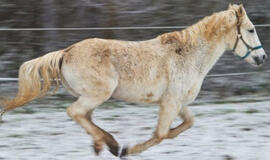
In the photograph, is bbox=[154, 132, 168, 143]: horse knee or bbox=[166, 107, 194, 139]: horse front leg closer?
bbox=[154, 132, 168, 143]: horse knee

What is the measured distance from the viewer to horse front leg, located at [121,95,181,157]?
4.68 metres

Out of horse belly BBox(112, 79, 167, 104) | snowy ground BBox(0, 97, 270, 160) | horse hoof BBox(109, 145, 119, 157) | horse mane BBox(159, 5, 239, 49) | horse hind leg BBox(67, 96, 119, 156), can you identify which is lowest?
snowy ground BBox(0, 97, 270, 160)

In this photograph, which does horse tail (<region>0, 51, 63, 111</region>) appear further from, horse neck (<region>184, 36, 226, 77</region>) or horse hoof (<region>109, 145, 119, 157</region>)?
horse neck (<region>184, 36, 226, 77</region>)

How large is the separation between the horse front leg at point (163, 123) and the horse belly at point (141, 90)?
0.11 metres

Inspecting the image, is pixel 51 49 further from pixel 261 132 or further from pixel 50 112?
pixel 261 132

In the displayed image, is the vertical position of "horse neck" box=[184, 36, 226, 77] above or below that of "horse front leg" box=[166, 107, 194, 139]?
above

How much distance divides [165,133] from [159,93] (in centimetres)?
37

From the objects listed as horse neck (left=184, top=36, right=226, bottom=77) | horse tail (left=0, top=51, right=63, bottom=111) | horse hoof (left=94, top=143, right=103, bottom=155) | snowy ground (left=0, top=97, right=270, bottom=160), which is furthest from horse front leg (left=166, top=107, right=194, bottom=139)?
horse tail (left=0, top=51, right=63, bottom=111)

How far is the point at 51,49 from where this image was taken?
8.73m

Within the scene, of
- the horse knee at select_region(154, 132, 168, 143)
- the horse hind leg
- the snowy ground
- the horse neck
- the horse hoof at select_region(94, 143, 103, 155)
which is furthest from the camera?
the snowy ground

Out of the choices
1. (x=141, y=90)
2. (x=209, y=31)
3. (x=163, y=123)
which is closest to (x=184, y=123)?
(x=163, y=123)

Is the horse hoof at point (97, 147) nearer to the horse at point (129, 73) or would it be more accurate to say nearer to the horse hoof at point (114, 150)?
the horse at point (129, 73)

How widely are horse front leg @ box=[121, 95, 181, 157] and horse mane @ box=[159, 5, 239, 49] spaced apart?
2.02 ft

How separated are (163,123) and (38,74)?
3.96ft
